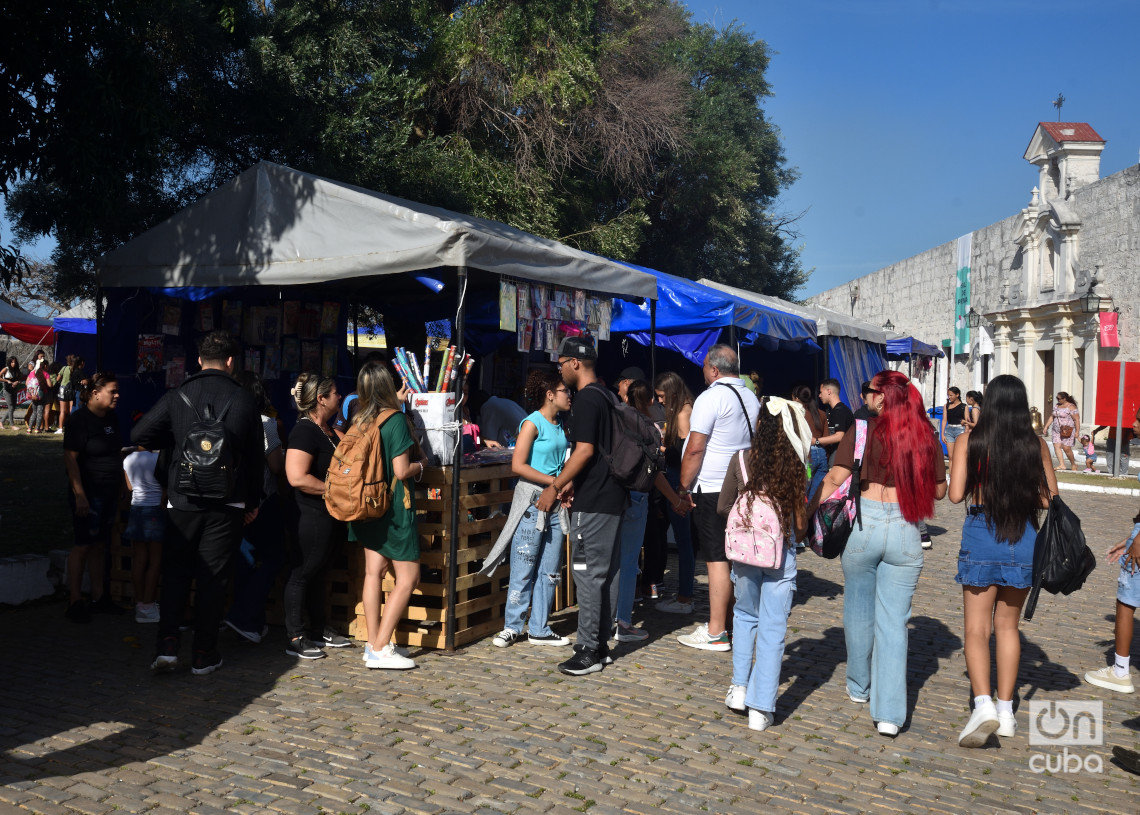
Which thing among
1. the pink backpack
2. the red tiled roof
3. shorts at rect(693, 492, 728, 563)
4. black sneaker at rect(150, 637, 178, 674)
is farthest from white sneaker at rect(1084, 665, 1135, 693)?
the red tiled roof

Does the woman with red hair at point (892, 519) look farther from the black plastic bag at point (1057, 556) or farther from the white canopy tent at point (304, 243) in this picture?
the white canopy tent at point (304, 243)

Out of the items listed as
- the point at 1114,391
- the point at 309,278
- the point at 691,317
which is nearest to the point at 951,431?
the point at 691,317

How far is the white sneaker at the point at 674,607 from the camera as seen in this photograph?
282 inches

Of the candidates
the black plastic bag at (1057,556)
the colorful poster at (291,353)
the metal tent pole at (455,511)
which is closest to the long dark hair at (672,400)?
the metal tent pole at (455,511)

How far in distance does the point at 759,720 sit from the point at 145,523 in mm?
4071

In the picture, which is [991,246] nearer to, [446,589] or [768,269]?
[768,269]

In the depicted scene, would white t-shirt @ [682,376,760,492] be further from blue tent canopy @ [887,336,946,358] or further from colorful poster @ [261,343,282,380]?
blue tent canopy @ [887,336,946,358]

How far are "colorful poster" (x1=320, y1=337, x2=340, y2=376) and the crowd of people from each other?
7.20 feet

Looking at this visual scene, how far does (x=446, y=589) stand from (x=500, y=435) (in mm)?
2302

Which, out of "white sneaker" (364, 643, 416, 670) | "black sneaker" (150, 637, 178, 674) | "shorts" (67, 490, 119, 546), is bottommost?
"white sneaker" (364, 643, 416, 670)

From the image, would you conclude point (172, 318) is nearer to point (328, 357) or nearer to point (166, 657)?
point (328, 357)

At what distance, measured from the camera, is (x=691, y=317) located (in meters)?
10.3

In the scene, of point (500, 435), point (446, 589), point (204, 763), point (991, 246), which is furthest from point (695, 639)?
point (991, 246)

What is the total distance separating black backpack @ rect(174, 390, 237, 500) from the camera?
4996 millimetres
